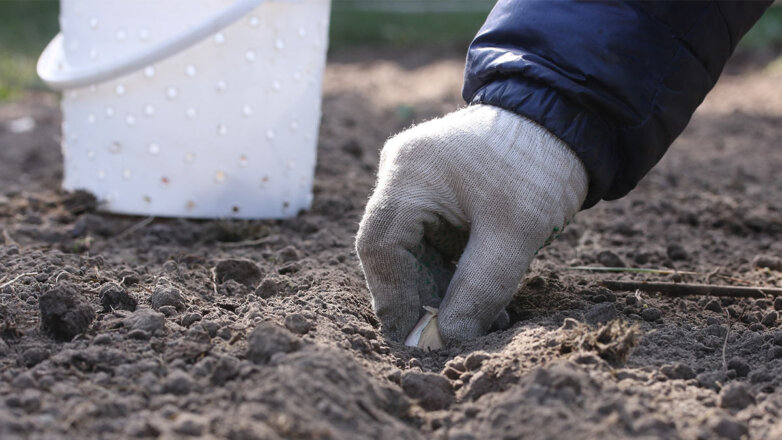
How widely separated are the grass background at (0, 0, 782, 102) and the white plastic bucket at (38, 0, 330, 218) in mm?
4441

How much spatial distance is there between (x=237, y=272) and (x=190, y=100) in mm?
724

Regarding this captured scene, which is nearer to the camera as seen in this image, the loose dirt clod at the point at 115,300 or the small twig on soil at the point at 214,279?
the loose dirt clod at the point at 115,300

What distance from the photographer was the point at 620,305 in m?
1.99

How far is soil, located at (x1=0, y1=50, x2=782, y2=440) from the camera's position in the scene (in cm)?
130

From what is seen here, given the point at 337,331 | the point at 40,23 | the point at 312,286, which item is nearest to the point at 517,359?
the point at 337,331

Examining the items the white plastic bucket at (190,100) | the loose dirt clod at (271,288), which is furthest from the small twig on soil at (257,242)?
the loose dirt clod at (271,288)

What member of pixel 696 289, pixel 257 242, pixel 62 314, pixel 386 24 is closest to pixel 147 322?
pixel 62 314

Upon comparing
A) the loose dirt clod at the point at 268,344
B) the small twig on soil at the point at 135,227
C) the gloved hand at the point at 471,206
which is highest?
the gloved hand at the point at 471,206

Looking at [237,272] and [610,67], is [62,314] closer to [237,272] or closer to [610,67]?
[237,272]

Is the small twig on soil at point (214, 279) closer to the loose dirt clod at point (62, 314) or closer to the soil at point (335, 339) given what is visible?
the soil at point (335, 339)

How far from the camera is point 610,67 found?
175 centimetres

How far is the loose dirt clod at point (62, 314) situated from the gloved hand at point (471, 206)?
23.8 inches

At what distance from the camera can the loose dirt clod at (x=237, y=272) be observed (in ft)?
6.98

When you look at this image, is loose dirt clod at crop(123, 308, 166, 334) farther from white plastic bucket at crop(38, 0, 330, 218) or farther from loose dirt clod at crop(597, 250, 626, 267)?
loose dirt clod at crop(597, 250, 626, 267)
